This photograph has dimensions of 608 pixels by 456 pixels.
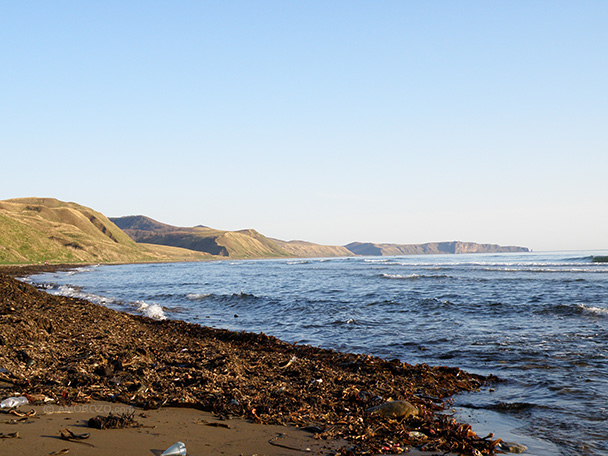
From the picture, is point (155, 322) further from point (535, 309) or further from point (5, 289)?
point (535, 309)

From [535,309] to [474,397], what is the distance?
1470 cm

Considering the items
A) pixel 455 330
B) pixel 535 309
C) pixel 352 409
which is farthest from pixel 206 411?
pixel 535 309

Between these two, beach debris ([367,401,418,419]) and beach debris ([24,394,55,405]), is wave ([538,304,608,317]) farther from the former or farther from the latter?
beach debris ([24,394,55,405])

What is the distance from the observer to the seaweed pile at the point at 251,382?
6164 millimetres

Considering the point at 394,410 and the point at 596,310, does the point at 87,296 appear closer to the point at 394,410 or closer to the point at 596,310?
the point at 394,410

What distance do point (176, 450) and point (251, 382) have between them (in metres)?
3.47

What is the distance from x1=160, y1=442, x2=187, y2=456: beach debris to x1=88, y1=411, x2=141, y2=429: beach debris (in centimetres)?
100

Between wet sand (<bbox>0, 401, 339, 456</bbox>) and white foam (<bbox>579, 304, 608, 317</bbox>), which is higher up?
wet sand (<bbox>0, 401, 339, 456</bbox>)

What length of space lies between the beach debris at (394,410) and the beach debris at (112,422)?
356 centimetres

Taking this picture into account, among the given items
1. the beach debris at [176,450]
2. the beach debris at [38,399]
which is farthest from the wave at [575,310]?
the beach debris at [38,399]

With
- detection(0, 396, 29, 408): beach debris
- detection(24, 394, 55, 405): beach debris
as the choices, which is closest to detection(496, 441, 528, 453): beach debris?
detection(24, 394, 55, 405): beach debris

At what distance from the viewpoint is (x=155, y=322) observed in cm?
1822

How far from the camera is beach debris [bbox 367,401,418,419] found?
6.84 meters

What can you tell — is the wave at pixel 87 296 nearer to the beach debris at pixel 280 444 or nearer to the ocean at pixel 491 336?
the ocean at pixel 491 336
